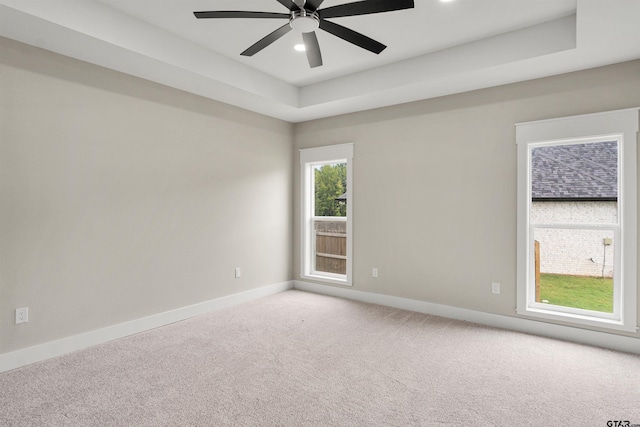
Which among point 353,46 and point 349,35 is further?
point 353,46

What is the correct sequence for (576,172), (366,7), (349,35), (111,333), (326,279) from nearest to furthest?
(366,7)
(349,35)
(111,333)
(576,172)
(326,279)

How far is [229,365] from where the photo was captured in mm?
2820

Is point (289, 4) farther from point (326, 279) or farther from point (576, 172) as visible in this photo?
point (326, 279)

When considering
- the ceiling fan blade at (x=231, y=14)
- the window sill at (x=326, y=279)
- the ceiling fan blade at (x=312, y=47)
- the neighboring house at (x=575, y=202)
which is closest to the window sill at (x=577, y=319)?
the neighboring house at (x=575, y=202)

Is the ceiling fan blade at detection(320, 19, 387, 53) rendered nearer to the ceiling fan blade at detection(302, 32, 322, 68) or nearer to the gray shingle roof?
the ceiling fan blade at detection(302, 32, 322, 68)

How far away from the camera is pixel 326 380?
2590mm

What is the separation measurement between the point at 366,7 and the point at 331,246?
3602 millimetres

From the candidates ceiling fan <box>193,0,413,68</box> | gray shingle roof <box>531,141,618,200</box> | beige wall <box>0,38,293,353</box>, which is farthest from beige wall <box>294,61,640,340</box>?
ceiling fan <box>193,0,413,68</box>

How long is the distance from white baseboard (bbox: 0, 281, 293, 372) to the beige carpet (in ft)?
0.33

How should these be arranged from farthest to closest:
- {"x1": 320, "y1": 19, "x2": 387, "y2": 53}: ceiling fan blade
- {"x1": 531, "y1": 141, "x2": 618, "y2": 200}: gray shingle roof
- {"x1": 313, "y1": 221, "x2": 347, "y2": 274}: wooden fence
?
{"x1": 313, "y1": 221, "x2": 347, "y2": 274}: wooden fence, {"x1": 531, "y1": 141, "x2": 618, "y2": 200}: gray shingle roof, {"x1": 320, "y1": 19, "x2": 387, "y2": 53}: ceiling fan blade

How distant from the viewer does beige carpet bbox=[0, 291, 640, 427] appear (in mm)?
2152

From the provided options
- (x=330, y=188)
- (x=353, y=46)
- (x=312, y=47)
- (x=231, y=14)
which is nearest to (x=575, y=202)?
(x=353, y=46)

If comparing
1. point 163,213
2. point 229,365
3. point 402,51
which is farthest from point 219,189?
point 402,51

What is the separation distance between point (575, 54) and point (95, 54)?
3988 mm
